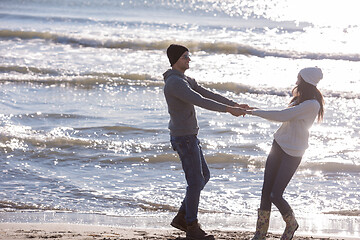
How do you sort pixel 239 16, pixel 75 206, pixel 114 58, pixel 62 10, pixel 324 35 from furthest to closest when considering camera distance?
pixel 62 10 → pixel 239 16 → pixel 324 35 → pixel 114 58 → pixel 75 206

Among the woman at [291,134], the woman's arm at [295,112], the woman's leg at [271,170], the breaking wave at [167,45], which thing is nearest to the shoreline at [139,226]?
the woman's leg at [271,170]

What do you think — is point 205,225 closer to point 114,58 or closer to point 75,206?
point 75,206

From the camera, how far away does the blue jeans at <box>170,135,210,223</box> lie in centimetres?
575

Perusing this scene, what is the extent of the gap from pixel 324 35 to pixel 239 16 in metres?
7.38

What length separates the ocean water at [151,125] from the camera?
768cm

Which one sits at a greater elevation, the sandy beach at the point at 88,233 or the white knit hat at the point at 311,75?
the white knit hat at the point at 311,75

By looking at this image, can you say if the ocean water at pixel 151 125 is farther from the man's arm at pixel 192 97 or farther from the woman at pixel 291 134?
the man's arm at pixel 192 97

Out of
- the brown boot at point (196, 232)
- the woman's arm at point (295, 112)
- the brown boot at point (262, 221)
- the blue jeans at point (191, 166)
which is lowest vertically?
the brown boot at point (196, 232)

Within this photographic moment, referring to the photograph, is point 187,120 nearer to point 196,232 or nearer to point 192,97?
point 192,97

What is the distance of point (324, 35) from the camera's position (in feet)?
88.3

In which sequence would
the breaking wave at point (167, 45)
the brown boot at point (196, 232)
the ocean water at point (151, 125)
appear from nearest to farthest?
1. the brown boot at point (196, 232)
2. the ocean water at point (151, 125)
3. the breaking wave at point (167, 45)

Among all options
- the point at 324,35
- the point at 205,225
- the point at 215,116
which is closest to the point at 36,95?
the point at 215,116

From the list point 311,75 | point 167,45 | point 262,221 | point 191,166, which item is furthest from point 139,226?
point 167,45

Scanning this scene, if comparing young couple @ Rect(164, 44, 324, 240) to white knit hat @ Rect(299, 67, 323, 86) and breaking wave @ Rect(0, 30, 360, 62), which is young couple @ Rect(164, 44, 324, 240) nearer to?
white knit hat @ Rect(299, 67, 323, 86)
